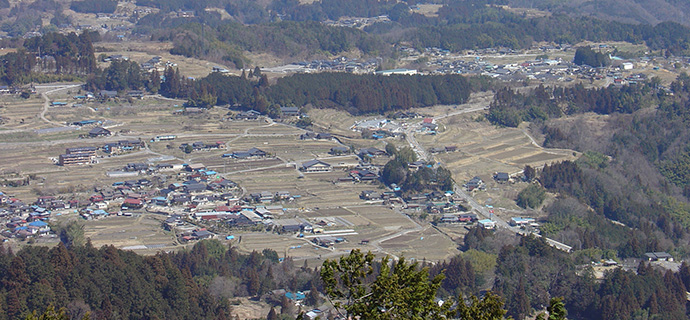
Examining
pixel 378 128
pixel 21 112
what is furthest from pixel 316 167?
pixel 21 112

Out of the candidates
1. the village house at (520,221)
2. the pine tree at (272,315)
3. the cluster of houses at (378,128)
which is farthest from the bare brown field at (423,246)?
the cluster of houses at (378,128)

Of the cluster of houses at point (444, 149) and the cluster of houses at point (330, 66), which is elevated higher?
the cluster of houses at point (330, 66)

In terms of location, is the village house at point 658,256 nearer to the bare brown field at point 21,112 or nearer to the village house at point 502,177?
the village house at point 502,177

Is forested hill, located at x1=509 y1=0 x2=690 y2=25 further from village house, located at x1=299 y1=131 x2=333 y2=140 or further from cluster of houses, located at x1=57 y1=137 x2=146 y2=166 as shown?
cluster of houses, located at x1=57 y1=137 x2=146 y2=166

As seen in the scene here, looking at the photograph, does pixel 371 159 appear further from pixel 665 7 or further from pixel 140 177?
pixel 665 7

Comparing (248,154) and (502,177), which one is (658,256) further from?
(248,154)

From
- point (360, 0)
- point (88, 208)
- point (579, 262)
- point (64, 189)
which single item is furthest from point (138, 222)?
point (360, 0)

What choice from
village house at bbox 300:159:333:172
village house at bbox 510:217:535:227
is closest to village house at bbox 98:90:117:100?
village house at bbox 300:159:333:172
